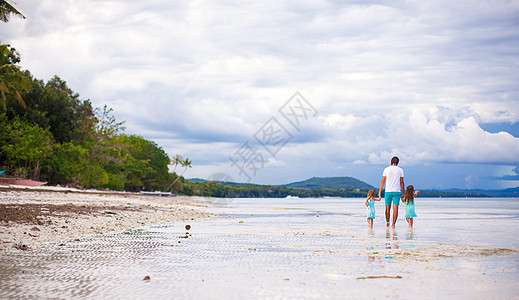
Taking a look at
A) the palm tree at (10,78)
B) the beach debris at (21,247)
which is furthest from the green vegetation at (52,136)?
the beach debris at (21,247)

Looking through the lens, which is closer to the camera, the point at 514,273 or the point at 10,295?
the point at 10,295

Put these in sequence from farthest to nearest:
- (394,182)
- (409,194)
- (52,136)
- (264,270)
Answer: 1. (52,136)
2. (409,194)
3. (394,182)
4. (264,270)

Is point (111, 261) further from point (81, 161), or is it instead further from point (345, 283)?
point (81, 161)

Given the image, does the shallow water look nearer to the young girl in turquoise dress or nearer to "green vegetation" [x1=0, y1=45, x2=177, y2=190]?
the young girl in turquoise dress

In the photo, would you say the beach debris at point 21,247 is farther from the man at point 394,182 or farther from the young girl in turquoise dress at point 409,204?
the young girl in turquoise dress at point 409,204

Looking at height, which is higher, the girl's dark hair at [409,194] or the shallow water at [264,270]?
the girl's dark hair at [409,194]

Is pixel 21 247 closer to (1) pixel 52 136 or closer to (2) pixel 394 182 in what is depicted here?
(2) pixel 394 182

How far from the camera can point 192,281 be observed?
484 centimetres

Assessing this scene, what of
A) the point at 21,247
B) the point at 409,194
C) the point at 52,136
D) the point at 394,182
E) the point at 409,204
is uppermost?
the point at 52,136

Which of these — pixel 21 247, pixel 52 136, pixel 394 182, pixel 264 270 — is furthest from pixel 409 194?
pixel 52 136

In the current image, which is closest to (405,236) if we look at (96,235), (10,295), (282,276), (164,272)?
(282,276)

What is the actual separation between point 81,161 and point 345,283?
43177 millimetres

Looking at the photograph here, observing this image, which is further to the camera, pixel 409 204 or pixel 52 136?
pixel 52 136

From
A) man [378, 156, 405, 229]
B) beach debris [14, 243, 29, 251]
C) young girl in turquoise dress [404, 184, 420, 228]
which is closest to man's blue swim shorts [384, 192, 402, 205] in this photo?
man [378, 156, 405, 229]
